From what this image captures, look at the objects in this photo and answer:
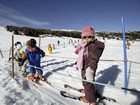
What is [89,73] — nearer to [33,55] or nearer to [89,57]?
[89,57]

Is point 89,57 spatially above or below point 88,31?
below

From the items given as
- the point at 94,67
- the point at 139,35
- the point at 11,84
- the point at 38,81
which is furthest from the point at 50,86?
the point at 139,35

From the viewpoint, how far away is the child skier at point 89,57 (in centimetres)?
462

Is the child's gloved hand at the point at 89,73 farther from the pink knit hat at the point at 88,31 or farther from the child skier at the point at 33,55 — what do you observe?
the child skier at the point at 33,55

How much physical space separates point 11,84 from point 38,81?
1236mm

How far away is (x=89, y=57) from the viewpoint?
15.3 ft

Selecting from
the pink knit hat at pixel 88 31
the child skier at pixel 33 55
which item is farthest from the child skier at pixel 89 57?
the child skier at pixel 33 55

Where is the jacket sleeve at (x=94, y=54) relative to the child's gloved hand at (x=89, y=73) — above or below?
above

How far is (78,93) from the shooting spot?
19.4 feet

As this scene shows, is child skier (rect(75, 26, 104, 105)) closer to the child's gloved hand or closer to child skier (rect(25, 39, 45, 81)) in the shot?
the child's gloved hand

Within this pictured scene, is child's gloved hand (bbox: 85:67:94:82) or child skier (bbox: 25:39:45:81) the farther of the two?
child skier (bbox: 25:39:45:81)

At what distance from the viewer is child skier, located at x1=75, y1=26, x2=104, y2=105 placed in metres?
4.62

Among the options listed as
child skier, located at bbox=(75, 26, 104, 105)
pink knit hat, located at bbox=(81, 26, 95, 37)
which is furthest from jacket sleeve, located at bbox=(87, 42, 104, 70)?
pink knit hat, located at bbox=(81, 26, 95, 37)

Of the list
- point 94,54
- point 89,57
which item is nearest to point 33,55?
point 89,57
